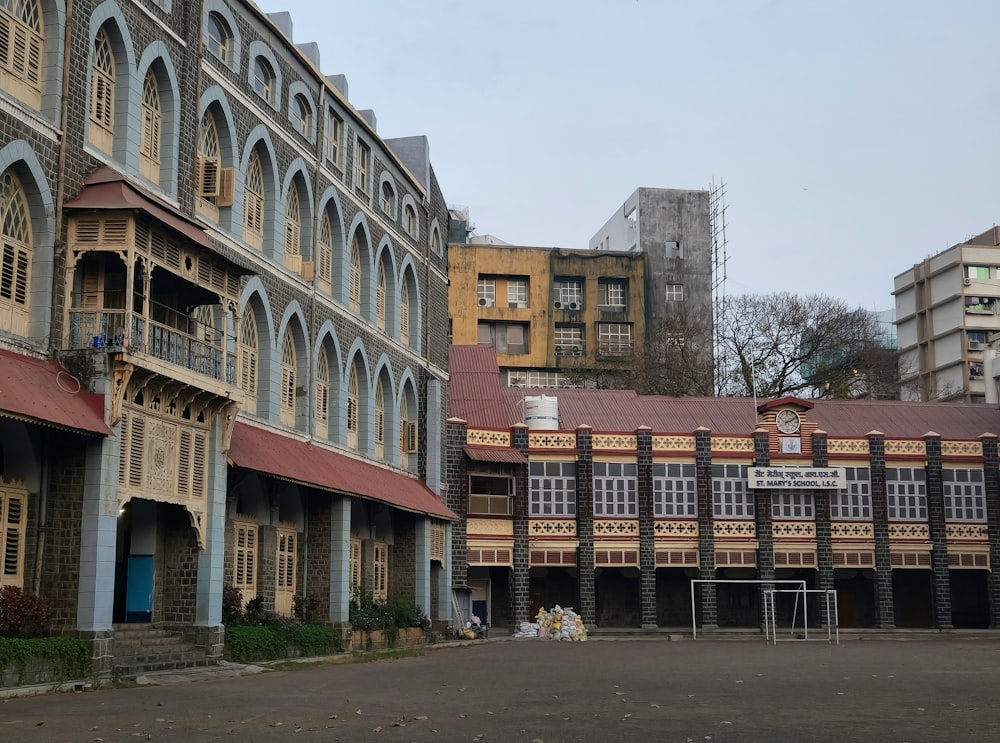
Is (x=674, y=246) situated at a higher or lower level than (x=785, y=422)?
higher

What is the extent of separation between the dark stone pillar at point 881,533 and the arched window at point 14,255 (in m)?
35.9

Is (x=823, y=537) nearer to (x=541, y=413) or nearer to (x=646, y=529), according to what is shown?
(x=646, y=529)

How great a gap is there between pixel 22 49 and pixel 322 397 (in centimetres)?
1447

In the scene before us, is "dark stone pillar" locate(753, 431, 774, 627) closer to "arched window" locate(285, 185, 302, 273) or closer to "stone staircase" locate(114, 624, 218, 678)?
"arched window" locate(285, 185, 302, 273)

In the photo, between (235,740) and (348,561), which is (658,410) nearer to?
(348,561)

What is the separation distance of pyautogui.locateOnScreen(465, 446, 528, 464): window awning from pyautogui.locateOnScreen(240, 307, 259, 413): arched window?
1656 centimetres

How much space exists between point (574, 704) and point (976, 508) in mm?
37008

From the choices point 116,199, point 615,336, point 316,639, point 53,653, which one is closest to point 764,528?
point 316,639

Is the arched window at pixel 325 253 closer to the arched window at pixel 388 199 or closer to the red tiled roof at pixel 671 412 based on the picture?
the arched window at pixel 388 199

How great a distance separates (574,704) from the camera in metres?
16.2

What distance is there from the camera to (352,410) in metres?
35.5

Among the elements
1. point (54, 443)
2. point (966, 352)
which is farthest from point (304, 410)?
point (966, 352)

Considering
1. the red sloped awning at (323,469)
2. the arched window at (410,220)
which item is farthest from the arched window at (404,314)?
the red sloped awning at (323,469)

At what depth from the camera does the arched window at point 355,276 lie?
35469 mm
